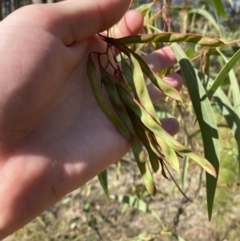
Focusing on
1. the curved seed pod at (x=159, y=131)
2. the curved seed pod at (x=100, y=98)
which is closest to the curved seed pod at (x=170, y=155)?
the curved seed pod at (x=159, y=131)

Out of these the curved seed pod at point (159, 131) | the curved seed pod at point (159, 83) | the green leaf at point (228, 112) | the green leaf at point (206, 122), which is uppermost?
the curved seed pod at point (159, 83)

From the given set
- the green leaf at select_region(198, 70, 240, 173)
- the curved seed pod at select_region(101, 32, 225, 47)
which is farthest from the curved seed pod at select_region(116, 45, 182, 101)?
the green leaf at select_region(198, 70, 240, 173)

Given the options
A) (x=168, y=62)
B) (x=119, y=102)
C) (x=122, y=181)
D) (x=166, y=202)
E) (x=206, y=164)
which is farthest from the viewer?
(x=122, y=181)

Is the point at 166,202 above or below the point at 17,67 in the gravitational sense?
below

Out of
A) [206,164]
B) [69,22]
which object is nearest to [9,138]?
[69,22]

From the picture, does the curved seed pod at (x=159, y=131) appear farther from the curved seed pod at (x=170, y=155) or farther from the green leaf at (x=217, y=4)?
the green leaf at (x=217, y=4)

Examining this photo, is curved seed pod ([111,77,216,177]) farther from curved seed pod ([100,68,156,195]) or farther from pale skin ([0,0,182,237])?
pale skin ([0,0,182,237])

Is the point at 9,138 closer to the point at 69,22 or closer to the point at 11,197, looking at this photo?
the point at 11,197
